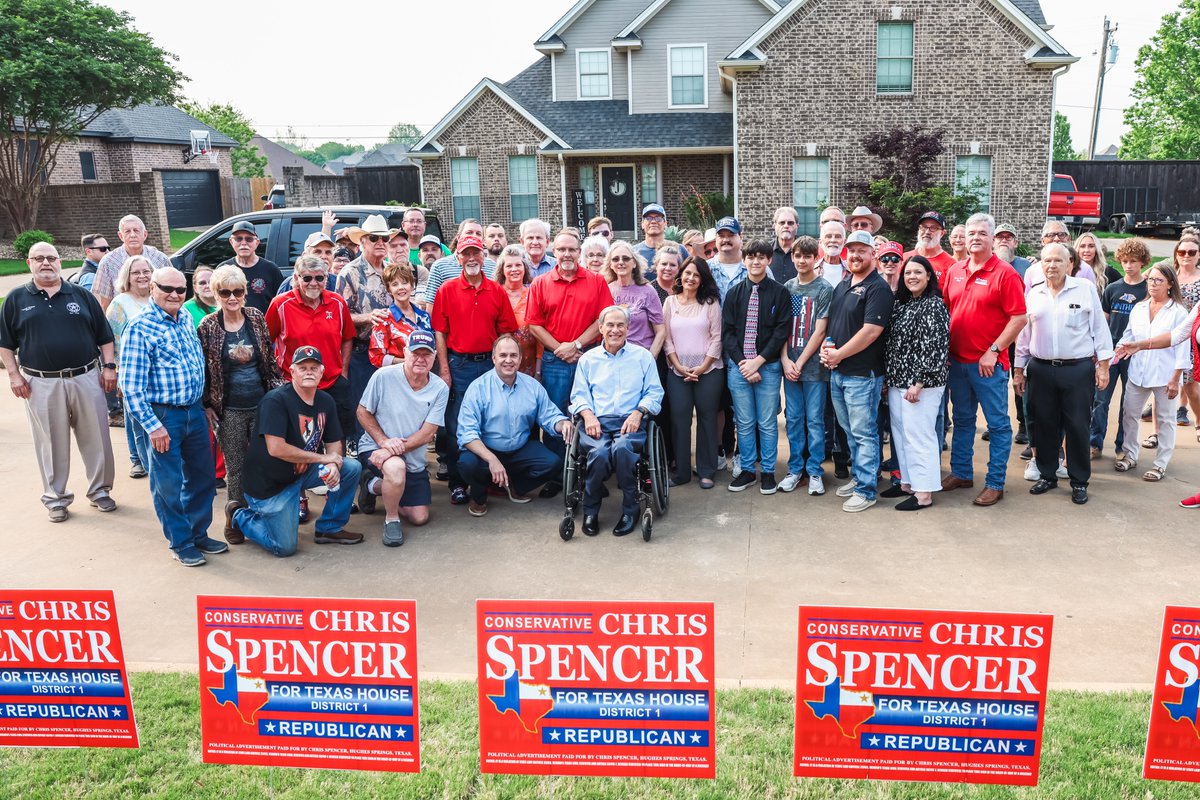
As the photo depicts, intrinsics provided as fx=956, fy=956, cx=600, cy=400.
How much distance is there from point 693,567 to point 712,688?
2.72m

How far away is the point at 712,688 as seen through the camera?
3.38 m

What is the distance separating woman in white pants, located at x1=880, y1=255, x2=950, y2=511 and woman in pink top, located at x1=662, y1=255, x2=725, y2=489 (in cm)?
135

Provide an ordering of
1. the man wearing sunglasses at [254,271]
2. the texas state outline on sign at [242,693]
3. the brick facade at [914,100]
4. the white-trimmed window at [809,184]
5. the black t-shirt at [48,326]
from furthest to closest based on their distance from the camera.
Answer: the white-trimmed window at [809,184] < the brick facade at [914,100] < the man wearing sunglasses at [254,271] < the black t-shirt at [48,326] < the texas state outline on sign at [242,693]

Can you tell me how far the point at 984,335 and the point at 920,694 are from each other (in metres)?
4.33

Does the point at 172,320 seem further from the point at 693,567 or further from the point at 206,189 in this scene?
the point at 206,189

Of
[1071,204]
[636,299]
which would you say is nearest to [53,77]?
[636,299]

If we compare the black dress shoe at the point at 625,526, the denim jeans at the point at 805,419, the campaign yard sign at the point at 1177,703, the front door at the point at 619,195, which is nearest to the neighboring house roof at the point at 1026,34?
the front door at the point at 619,195

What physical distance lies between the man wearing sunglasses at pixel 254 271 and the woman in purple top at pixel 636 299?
3.00m

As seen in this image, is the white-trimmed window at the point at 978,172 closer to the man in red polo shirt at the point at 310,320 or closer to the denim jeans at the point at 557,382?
the denim jeans at the point at 557,382

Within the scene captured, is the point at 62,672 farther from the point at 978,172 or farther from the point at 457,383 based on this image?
the point at 978,172

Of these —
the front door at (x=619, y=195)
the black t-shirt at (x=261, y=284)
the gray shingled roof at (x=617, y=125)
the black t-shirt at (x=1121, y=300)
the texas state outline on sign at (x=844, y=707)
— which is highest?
the gray shingled roof at (x=617, y=125)

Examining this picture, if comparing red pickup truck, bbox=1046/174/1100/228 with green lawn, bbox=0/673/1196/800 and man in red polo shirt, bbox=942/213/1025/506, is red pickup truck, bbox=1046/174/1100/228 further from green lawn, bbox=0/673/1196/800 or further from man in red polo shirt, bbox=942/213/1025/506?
green lawn, bbox=0/673/1196/800

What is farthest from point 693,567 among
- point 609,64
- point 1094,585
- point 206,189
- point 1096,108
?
point 1096,108

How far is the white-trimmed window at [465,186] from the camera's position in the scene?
984 inches
